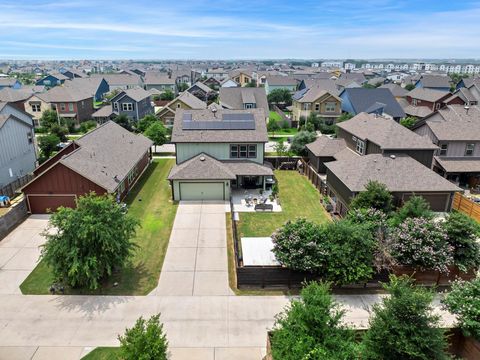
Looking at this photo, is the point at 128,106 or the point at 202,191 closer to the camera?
the point at 202,191

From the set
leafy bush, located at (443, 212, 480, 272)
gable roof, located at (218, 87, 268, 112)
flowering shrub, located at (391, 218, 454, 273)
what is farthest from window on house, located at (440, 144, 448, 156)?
gable roof, located at (218, 87, 268, 112)

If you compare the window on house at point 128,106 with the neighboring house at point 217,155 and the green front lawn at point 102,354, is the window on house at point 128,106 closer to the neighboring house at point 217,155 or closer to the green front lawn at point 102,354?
the neighboring house at point 217,155

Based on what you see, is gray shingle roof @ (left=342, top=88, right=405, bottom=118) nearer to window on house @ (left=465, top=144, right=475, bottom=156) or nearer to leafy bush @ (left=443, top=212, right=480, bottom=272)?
window on house @ (left=465, top=144, right=475, bottom=156)

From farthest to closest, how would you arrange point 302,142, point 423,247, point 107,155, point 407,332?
1. point 302,142
2. point 107,155
3. point 423,247
4. point 407,332

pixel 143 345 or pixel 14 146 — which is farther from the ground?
pixel 14 146

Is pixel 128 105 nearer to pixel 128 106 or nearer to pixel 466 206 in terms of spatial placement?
pixel 128 106

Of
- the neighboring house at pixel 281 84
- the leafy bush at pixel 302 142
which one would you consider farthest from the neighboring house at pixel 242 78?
the leafy bush at pixel 302 142

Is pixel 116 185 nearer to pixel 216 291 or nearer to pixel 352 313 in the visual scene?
pixel 216 291

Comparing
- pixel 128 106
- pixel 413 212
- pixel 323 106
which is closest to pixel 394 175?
pixel 413 212
